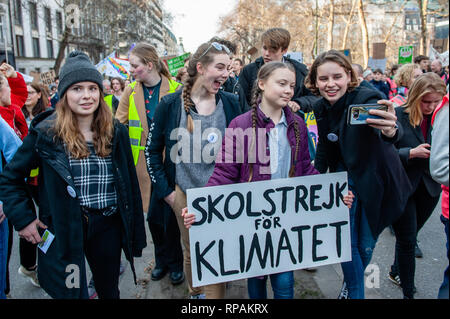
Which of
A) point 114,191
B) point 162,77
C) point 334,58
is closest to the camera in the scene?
point 114,191

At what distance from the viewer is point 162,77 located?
3.54 meters

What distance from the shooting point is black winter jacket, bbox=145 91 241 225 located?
8.77 ft

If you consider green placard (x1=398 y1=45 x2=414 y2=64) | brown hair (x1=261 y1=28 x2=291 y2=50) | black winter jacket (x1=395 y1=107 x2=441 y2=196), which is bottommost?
black winter jacket (x1=395 y1=107 x2=441 y2=196)

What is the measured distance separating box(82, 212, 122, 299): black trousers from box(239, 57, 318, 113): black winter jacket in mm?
1440

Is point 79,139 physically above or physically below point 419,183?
above

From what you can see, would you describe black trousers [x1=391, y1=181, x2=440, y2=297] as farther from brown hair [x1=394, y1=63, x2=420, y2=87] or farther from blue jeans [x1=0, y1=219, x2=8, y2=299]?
blue jeans [x1=0, y1=219, x2=8, y2=299]

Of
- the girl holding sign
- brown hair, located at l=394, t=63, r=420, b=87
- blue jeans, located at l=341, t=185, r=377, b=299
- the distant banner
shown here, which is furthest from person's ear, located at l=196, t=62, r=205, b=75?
the distant banner

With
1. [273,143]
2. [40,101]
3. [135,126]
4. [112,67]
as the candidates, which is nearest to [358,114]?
[273,143]

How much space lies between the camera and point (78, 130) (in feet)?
7.29

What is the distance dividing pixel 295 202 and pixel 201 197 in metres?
0.61
